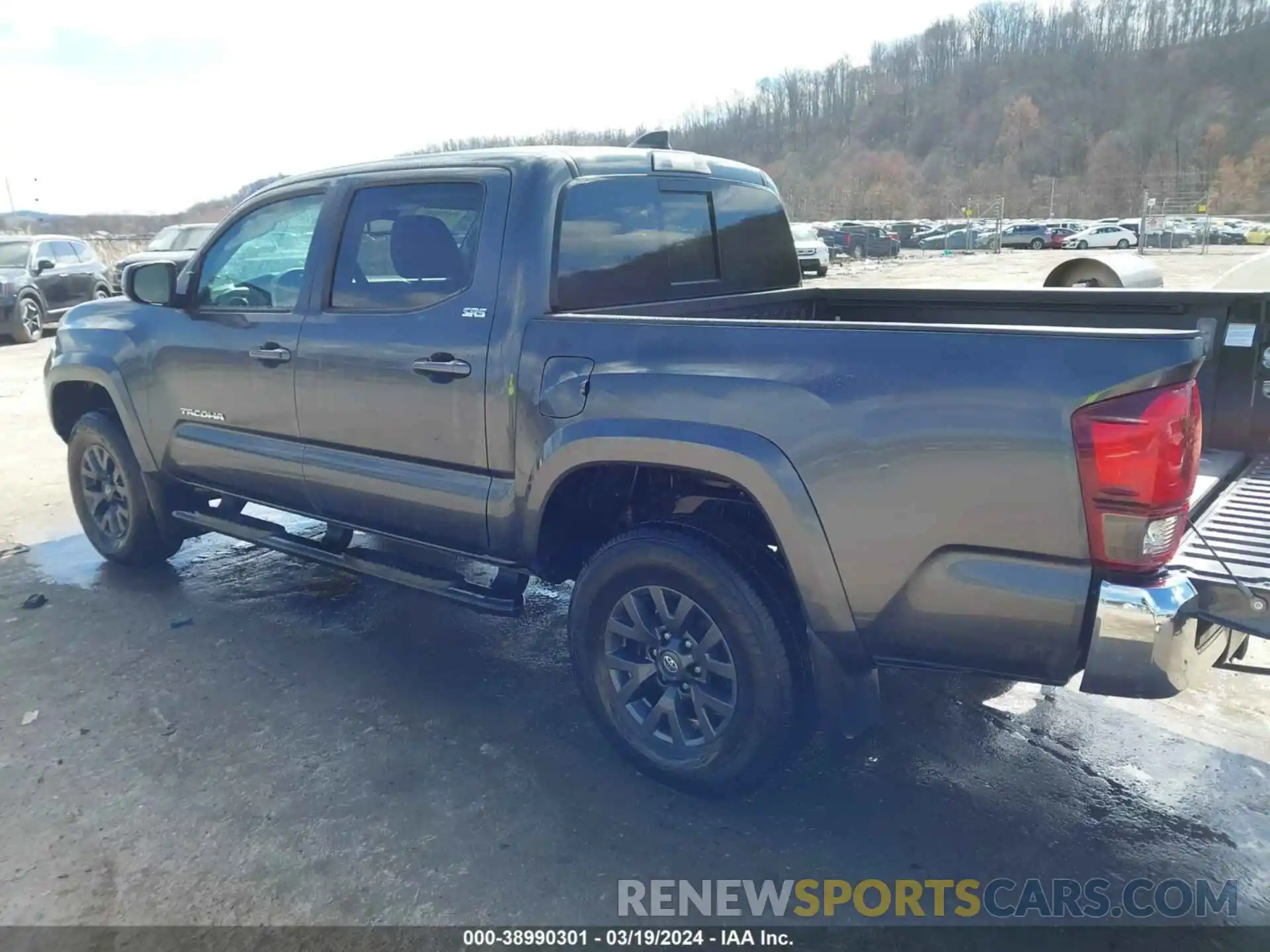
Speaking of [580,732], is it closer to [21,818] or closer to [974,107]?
[21,818]

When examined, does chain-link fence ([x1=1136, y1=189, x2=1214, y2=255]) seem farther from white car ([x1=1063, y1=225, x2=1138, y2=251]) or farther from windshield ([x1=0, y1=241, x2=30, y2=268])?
windshield ([x1=0, y1=241, x2=30, y2=268])

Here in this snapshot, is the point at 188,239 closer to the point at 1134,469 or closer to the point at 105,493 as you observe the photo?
the point at 105,493

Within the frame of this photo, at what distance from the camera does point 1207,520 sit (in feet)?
9.18

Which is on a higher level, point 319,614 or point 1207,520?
point 1207,520

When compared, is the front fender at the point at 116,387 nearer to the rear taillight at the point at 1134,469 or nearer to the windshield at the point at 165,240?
the rear taillight at the point at 1134,469

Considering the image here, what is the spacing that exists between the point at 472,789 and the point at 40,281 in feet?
55.6

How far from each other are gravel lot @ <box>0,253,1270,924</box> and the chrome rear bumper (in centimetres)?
75

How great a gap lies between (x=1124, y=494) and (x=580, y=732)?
2.07m

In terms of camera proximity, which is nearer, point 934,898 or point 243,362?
point 934,898

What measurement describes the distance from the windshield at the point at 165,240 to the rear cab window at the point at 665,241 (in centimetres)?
1732

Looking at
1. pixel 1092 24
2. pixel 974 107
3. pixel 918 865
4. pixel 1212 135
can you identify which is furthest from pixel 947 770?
pixel 1092 24

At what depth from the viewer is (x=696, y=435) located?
9.31ft

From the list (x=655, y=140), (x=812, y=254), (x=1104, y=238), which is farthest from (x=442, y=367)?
(x=1104, y=238)

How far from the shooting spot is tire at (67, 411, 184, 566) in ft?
16.6
